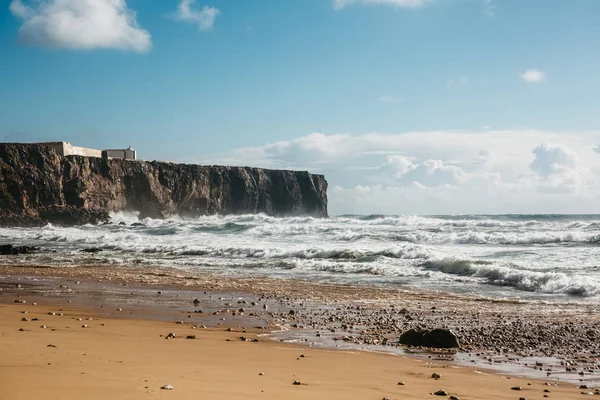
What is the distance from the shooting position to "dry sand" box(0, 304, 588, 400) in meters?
4.70

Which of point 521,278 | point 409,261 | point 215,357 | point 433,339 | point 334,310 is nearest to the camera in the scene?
point 215,357

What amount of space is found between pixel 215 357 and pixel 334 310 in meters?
5.08

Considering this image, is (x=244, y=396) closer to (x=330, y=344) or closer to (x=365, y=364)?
(x=365, y=364)

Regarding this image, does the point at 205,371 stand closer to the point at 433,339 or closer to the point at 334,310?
the point at 433,339

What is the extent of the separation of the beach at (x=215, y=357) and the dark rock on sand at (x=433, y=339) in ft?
1.14

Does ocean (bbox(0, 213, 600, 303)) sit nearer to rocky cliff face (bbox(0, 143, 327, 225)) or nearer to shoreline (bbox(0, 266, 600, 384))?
shoreline (bbox(0, 266, 600, 384))

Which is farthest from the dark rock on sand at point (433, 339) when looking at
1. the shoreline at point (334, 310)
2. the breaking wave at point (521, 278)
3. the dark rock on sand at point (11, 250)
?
the dark rock on sand at point (11, 250)

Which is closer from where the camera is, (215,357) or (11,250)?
(215,357)

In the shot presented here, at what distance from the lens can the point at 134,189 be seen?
241 ft

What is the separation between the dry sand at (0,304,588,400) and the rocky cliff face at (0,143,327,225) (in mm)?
56126

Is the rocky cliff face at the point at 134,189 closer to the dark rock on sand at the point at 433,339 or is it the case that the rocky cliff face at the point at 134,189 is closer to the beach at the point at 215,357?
the beach at the point at 215,357

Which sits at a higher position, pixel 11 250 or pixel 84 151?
pixel 84 151

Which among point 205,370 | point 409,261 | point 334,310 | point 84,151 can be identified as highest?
point 84,151

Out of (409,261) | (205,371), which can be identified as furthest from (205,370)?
(409,261)
